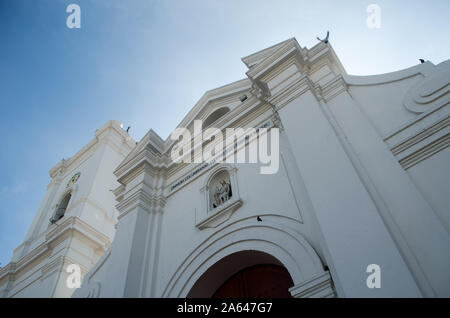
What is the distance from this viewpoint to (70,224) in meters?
12.1

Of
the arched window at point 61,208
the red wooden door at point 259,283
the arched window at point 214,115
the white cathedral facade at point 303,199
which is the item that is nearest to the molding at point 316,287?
the white cathedral facade at point 303,199

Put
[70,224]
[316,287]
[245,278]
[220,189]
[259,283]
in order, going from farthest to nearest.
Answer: [70,224], [220,189], [245,278], [259,283], [316,287]

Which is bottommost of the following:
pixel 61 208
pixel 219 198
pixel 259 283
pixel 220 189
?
pixel 259 283

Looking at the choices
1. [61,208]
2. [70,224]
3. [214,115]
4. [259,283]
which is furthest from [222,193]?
[61,208]

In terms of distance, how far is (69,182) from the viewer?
54.2ft

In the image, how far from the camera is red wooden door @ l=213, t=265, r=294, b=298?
6133mm

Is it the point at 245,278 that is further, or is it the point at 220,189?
the point at 220,189

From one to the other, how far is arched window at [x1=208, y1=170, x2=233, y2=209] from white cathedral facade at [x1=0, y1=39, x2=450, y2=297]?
0.03m

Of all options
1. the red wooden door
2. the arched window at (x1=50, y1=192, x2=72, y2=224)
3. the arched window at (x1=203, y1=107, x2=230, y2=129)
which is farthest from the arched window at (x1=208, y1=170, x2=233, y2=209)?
the arched window at (x1=50, y1=192, x2=72, y2=224)

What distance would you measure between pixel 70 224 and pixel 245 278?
7754 millimetres

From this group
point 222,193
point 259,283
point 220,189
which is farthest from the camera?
point 220,189

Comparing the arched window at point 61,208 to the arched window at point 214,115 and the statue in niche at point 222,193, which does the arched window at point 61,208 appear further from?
the statue in niche at point 222,193

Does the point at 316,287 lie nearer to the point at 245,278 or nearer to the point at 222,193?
the point at 245,278
